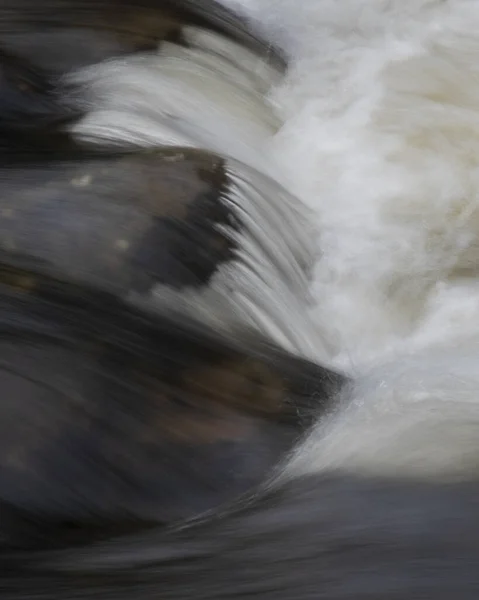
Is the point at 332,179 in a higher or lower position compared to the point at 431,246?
higher

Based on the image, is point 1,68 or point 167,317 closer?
point 167,317

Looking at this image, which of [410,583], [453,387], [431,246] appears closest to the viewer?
[410,583]

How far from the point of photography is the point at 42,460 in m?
1.49

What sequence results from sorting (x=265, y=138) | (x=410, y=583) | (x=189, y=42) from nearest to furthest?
(x=410, y=583) < (x=265, y=138) < (x=189, y=42)

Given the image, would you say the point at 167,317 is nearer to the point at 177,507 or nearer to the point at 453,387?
the point at 177,507

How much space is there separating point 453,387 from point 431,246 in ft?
→ 2.67

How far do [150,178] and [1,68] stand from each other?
937mm

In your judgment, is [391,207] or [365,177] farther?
[365,177]

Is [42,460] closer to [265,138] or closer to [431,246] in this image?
[431,246]

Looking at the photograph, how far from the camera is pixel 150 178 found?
2.06 m

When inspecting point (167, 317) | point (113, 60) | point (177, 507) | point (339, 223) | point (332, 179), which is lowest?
point (177, 507)

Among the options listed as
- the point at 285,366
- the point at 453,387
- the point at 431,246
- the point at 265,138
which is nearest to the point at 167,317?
the point at 285,366

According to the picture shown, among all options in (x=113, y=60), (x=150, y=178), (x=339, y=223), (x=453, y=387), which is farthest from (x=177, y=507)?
(x=113, y=60)

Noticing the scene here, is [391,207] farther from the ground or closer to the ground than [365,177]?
closer to the ground
